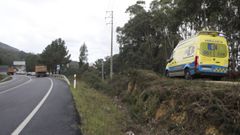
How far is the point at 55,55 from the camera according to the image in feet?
302

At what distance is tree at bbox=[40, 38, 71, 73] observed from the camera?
303ft

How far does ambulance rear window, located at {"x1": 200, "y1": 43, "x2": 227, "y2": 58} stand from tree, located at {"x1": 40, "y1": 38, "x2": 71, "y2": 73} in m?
82.2

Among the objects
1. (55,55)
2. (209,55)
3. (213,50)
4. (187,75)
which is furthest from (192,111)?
(55,55)

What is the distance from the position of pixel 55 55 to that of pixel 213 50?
272ft

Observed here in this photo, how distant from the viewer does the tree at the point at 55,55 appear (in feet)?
303

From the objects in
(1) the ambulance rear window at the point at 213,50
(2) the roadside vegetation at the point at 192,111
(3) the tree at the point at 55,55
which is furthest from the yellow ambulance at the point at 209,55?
(3) the tree at the point at 55,55

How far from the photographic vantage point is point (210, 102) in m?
7.18

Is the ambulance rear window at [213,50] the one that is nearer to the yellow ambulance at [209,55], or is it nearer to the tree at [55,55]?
the yellow ambulance at [209,55]

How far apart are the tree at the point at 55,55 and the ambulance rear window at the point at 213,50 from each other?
82.2m

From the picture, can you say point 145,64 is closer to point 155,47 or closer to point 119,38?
point 155,47

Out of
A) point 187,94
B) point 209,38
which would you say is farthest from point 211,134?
point 209,38

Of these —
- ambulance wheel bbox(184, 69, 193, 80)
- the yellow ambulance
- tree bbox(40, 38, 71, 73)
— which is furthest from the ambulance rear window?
tree bbox(40, 38, 71, 73)

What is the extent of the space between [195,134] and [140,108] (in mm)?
5876

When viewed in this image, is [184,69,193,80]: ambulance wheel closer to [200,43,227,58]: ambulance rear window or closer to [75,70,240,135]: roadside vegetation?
[200,43,227,58]: ambulance rear window
